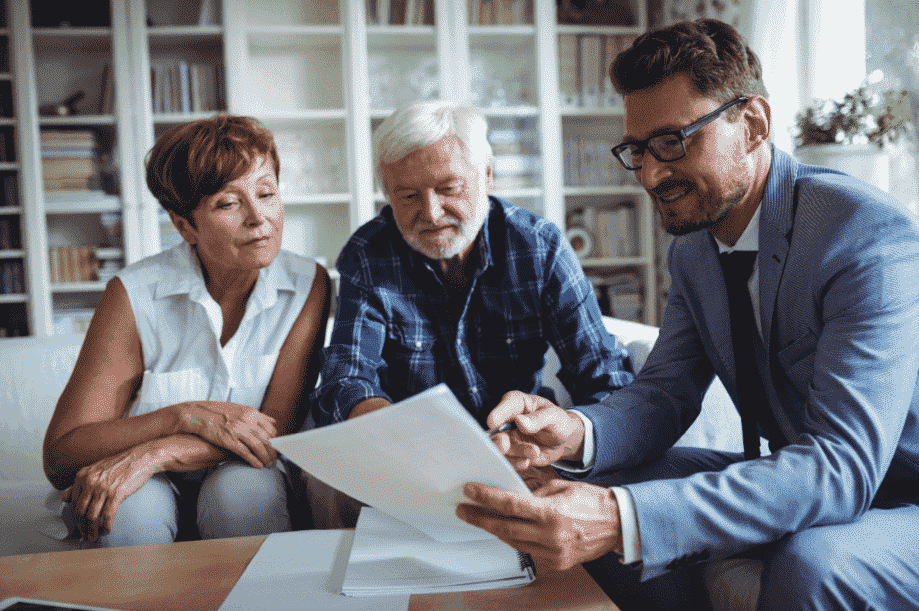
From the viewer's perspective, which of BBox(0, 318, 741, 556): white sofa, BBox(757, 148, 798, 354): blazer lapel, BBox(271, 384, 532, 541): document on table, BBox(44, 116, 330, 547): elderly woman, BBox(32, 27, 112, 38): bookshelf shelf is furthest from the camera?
BBox(32, 27, 112, 38): bookshelf shelf

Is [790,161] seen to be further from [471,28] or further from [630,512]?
[471,28]

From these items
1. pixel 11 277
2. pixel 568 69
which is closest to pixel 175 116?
pixel 11 277

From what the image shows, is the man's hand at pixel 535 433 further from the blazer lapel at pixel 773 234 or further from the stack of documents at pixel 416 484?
the blazer lapel at pixel 773 234

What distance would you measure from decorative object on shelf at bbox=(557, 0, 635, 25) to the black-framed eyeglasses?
2886 millimetres

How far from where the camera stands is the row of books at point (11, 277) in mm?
3322

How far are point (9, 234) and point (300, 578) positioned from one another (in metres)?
3.24

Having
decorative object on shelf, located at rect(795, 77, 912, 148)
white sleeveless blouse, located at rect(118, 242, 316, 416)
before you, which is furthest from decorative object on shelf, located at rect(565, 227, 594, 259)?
white sleeveless blouse, located at rect(118, 242, 316, 416)

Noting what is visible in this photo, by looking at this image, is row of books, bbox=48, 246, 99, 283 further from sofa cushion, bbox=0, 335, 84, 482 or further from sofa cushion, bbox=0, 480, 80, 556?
sofa cushion, bbox=0, 480, 80, 556

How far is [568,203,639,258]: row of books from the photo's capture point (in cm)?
370

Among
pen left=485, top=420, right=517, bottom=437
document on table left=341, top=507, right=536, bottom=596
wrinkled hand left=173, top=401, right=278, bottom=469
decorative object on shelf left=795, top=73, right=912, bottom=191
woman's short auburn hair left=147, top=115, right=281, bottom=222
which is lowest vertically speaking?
document on table left=341, top=507, right=536, bottom=596

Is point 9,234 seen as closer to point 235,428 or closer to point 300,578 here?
point 235,428

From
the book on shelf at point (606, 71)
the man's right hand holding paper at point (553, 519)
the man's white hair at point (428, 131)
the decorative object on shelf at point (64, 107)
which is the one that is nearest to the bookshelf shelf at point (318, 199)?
the decorative object on shelf at point (64, 107)

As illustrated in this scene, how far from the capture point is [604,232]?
3730 mm

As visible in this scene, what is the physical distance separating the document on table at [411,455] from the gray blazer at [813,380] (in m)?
0.20
